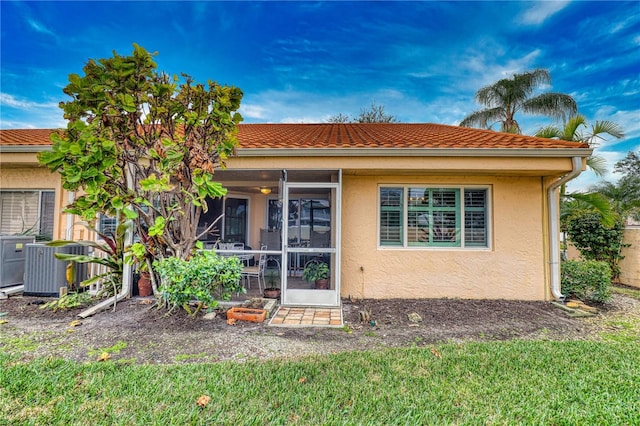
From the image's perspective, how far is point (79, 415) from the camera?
92.8 inches

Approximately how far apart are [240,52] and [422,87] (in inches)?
383

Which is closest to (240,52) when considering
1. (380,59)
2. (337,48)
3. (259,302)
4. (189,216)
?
(337,48)

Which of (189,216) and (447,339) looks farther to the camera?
(189,216)

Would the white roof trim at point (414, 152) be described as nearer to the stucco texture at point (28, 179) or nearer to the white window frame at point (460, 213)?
the white window frame at point (460, 213)

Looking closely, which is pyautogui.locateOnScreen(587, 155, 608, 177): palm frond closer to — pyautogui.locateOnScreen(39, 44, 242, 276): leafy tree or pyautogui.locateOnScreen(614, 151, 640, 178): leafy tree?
pyautogui.locateOnScreen(39, 44, 242, 276): leafy tree

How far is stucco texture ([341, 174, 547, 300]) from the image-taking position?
6184 millimetres

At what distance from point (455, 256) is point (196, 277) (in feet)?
16.8

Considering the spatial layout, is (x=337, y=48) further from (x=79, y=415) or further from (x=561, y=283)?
(x=79, y=415)

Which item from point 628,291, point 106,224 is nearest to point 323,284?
point 106,224

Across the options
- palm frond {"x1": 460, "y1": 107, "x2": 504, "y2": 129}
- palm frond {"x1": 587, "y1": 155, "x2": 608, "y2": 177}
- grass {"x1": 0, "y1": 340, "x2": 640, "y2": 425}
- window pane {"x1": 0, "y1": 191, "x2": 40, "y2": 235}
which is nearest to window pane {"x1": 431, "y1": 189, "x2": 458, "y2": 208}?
grass {"x1": 0, "y1": 340, "x2": 640, "y2": 425}

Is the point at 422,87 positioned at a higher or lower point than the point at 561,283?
higher

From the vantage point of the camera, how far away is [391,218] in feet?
20.8

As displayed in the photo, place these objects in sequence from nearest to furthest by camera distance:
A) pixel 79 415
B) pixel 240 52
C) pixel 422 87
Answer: pixel 79 415 → pixel 240 52 → pixel 422 87

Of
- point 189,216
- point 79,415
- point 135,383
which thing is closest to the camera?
point 79,415
